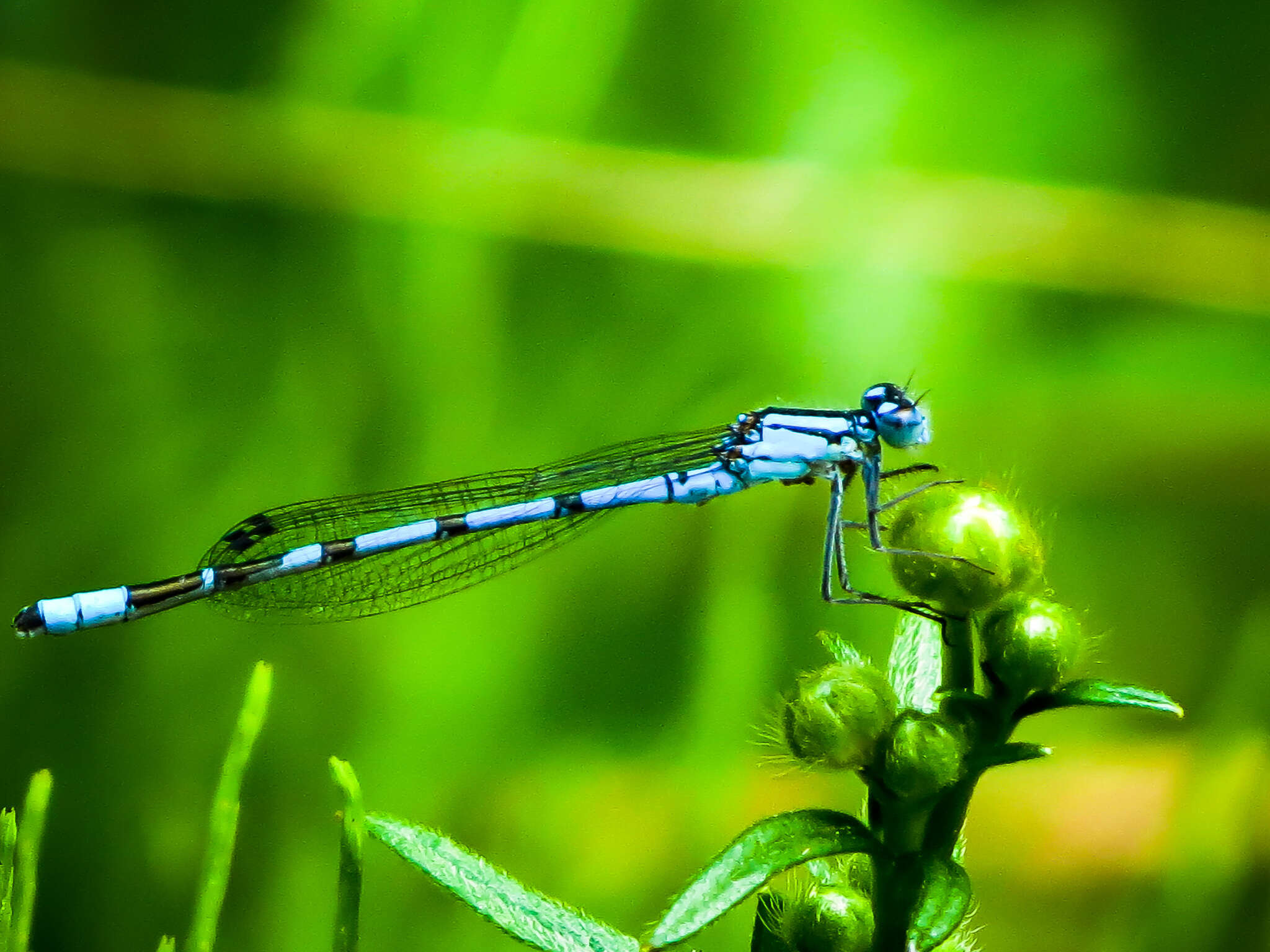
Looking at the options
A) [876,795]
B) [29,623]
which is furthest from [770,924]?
[29,623]

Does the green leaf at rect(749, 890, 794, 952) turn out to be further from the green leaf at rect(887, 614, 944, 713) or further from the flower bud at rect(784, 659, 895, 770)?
the green leaf at rect(887, 614, 944, 713)

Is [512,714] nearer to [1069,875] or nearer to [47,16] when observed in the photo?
[1069,875]

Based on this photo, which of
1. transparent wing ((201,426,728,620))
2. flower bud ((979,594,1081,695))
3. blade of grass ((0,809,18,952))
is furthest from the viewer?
transparent wing ((201,426,728,620))

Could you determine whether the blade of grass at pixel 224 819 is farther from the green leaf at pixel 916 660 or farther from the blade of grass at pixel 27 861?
the green leaf at pixel 916 660

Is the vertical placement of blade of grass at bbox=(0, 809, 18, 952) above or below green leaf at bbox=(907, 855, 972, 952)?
above

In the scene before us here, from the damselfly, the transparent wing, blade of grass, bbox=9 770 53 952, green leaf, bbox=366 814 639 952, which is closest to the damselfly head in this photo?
the damselfly

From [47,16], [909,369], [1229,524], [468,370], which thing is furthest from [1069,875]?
[47,16]
